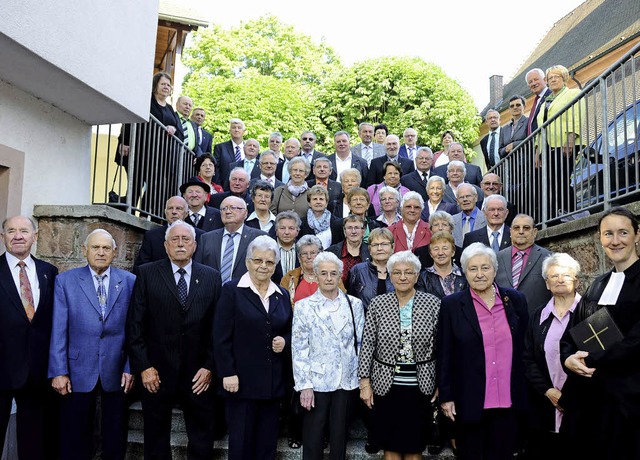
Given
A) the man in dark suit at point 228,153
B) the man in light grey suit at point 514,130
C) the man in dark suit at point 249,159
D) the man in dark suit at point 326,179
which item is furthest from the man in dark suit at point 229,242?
the man in light grey suit at point 514,130

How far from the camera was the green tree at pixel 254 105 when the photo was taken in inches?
1056

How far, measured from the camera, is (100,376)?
15.4ft

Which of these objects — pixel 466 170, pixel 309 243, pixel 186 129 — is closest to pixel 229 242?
pixel 309 243

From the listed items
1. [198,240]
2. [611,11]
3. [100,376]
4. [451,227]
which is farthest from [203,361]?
[611,11]

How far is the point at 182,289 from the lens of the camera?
16.0ft

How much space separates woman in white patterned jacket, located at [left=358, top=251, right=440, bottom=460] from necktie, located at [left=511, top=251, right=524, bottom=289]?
3.79ft

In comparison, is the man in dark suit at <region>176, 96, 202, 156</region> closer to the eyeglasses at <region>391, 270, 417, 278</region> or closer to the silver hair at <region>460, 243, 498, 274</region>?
the eyeglasses at <region>391, 270, 417, 278</region>

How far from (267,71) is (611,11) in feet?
56.0

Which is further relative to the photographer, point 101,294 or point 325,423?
point 101,294

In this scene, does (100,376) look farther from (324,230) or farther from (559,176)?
(559,176)

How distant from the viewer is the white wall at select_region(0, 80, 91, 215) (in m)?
5.69

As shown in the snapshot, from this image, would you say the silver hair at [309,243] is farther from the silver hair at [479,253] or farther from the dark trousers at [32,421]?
the dark trousers at [32,421]

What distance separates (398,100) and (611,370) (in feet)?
78.7

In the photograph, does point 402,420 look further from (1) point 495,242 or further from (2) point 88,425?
(1) point 495,242
